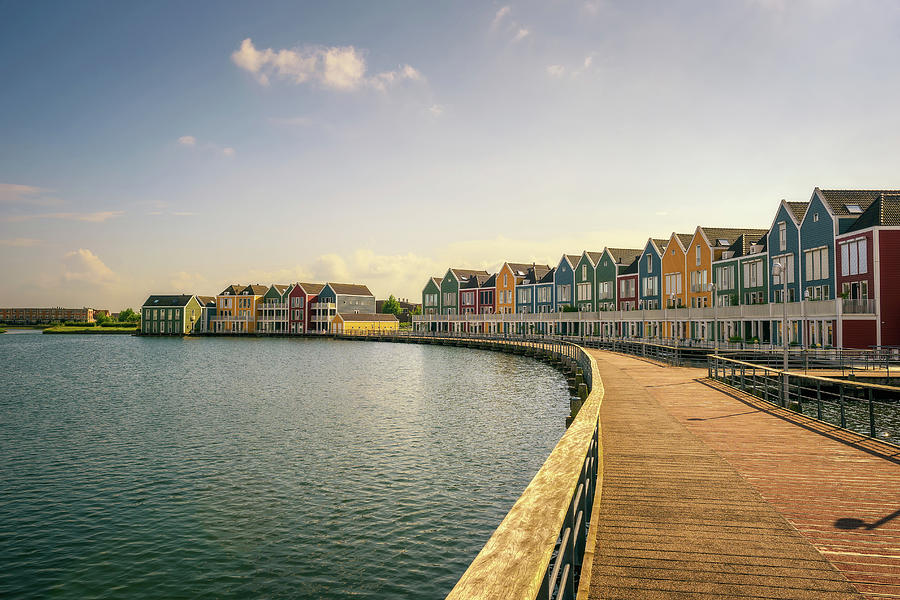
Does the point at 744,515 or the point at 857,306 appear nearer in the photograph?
the point at 744,515

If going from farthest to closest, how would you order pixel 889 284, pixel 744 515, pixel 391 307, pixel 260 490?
1. pixel 391 307
2. pixel 889 284
3. pixel 260 490
4. pixel 744 515

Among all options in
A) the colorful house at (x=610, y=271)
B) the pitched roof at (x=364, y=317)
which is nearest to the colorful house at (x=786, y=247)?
the colorful house at (x=610, y=271)

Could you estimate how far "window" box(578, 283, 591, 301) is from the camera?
79875 millimetres

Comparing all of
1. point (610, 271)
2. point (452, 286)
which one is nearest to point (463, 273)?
point (452, 286)

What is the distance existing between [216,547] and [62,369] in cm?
5533

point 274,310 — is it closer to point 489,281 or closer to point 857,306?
point 489,281

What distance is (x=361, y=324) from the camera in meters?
127

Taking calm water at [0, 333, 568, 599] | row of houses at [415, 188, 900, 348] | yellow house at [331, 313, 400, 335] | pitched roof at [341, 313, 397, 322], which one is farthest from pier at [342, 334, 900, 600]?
pitched roof at [341, 313, 397, 322]

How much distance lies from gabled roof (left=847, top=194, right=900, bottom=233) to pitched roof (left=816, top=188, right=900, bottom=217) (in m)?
2.16

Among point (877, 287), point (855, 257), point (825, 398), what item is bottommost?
point (825, 398)

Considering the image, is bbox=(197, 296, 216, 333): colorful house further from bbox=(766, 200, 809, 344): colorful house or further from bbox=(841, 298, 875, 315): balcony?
bbox=(841, 298, 875, 315): balcony

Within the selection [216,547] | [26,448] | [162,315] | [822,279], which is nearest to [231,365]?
[26,448]

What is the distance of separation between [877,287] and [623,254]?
39286 mm

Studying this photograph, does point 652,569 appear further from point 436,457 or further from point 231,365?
point 231,365
